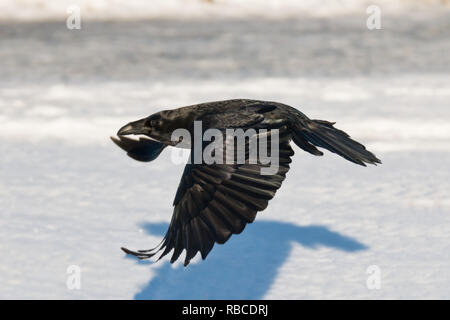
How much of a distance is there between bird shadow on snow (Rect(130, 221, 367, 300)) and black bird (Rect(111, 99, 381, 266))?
1.58ft

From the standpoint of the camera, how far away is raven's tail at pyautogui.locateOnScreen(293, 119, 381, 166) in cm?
372

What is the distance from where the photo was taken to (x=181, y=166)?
581cm

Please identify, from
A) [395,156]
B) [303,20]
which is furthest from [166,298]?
[303,20]

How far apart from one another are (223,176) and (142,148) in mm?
1216

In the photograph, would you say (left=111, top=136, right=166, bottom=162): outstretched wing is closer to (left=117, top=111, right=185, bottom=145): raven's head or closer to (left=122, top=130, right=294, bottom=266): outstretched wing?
(left=117, top=111, right=185, bottom=145): raven's head

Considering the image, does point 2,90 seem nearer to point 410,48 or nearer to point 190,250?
point 410,48

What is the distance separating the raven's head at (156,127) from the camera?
377 centimetres

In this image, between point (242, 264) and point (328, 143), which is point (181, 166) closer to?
point (242, 264)

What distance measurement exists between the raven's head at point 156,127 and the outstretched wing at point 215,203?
544mm

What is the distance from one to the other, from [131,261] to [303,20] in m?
7.55

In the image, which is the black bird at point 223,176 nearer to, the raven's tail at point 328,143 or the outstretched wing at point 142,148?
the raven's tail at point 328,143

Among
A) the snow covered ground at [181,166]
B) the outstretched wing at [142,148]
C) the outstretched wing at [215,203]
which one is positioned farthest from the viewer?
the outstretched wing at [142,148]

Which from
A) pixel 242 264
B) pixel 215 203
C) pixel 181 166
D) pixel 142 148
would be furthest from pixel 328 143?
pixel 181 166

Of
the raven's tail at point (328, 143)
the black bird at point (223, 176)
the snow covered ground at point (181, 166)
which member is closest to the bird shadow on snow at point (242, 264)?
the snow covered ground at point (181, 166)
